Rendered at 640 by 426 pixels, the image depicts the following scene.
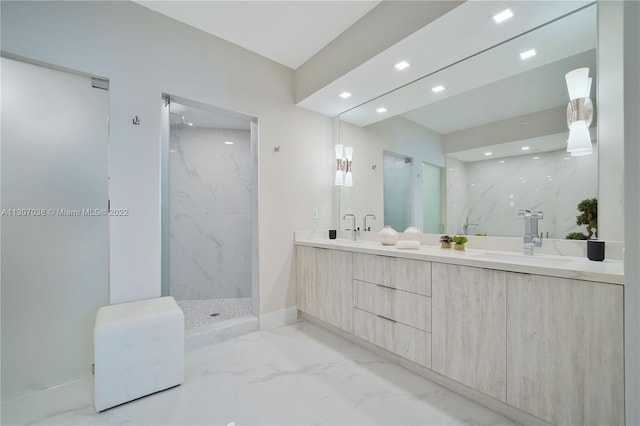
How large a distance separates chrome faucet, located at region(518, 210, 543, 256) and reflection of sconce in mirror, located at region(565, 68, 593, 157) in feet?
1.39

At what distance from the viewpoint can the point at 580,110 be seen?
4.85 feet

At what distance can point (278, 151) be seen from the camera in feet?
9.01

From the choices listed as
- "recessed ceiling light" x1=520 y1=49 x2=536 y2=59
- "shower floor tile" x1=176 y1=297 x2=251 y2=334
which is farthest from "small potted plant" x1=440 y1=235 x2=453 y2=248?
"shower floor tile" x1=176 y1=297 x2=251 y2=334

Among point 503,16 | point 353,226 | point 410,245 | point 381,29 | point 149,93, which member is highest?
point 381,29

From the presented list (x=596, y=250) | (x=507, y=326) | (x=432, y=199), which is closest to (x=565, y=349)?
Answer: (x=507, y=326)

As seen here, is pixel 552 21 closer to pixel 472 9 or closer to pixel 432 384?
pixel 472 9

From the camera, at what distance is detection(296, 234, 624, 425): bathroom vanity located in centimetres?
106

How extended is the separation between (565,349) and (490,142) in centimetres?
141

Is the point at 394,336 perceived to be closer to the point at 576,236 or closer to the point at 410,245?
the point at 410,245

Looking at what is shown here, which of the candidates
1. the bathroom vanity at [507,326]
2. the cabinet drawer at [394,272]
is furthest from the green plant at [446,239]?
the cabinet drawer at [394,272]

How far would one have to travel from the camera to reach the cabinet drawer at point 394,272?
169 cm

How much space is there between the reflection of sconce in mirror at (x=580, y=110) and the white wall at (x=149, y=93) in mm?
2242

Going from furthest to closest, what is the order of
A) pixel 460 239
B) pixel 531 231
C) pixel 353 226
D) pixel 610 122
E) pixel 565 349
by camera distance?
1. pixel 353 226
2. pixel 460 239
3. pixel 531 231
4. pixel 610 122
5. pixel 565 349

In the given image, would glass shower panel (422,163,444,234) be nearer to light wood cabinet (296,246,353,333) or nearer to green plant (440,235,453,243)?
green plant (440,235,453,243)
